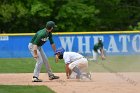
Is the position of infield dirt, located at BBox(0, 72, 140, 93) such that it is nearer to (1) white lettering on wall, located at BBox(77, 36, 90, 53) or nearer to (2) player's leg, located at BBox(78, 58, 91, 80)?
(2) player's leg, located at BBox(78, 58, 91, 80)

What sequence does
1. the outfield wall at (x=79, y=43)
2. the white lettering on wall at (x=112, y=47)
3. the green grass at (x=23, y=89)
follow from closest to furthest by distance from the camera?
the green grass at (x=23, y=89)
the outfield wall at (x=79, y=43)
the white lettering on wall at (x=112, y=47)

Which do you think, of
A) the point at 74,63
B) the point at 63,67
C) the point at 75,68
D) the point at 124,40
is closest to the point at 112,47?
the point at 124,40

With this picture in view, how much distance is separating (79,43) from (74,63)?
807 inches

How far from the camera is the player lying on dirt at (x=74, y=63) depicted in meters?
16.9

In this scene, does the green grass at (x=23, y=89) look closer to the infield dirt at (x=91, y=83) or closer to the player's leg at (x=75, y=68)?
the infield dirt at (x=91, y=83)

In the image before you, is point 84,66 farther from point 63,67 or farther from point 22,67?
point 22,67

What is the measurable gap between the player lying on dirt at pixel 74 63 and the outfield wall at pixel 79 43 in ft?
62.5

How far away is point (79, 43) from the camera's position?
1473 inches

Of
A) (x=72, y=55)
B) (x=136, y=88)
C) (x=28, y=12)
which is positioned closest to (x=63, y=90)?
(x=136, y=88)

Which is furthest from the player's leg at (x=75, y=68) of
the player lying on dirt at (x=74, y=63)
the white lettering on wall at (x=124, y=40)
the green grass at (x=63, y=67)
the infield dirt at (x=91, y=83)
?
the white lettering on wall at (x=124, y=40)

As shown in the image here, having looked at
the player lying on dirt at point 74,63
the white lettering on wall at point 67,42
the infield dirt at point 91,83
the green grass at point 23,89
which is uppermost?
the player lying on dirt at point 74,63

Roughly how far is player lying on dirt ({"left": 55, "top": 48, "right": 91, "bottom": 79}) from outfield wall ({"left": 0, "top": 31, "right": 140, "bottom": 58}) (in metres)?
19.1

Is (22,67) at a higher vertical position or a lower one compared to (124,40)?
higher

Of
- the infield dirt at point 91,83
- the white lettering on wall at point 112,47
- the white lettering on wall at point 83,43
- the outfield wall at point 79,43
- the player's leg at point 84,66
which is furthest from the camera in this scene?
the white lettering on wall at point 112,47
